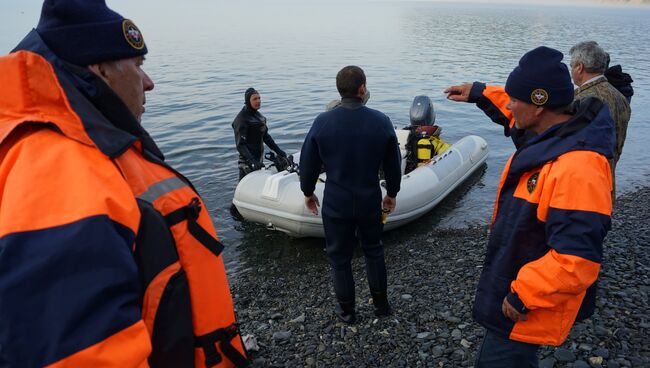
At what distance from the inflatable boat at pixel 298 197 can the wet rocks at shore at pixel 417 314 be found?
0.56 meters

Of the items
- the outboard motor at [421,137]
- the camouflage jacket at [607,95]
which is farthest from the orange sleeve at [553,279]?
the outboard motor at [421,137]

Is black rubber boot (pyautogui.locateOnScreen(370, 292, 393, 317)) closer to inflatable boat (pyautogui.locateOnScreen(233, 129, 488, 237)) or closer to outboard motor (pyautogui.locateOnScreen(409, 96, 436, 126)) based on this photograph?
inflatable boat (pyautogui.locateOnScreen(233, 129, 488, 237))

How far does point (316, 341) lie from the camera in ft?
12.8

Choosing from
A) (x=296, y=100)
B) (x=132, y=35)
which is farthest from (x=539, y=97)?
(x=296, y=100)

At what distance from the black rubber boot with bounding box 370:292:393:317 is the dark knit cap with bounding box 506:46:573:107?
244cm

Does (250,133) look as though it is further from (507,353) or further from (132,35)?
(132,35)

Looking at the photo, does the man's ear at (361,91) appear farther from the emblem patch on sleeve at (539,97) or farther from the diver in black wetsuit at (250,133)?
the diver in black wetsuit at (250,133)

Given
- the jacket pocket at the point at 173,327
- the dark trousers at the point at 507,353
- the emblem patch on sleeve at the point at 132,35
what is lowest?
the dark trousers at the point at 507,353

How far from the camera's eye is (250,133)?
7090 millimetres

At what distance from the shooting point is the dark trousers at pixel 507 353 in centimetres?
228

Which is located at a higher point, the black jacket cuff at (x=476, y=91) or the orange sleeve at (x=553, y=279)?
the black jacket cuff at (x=476, y=91)

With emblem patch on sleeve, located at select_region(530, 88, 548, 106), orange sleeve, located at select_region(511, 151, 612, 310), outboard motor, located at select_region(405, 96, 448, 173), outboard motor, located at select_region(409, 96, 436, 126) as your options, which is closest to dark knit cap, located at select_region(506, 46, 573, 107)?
emblem patch on sleeve, located at select_region(530, 88, 548, 106)

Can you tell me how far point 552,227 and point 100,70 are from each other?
1.97 meters

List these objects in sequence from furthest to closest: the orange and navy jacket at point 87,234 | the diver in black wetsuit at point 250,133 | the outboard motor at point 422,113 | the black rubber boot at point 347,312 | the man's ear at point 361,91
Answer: the outboard motor at point 422,113 → the diver in black wetsuit at point 250,133 → the black rubber boot at point 347,312 → the man's ear at point 361,91 → the orange and navy jacket at point 87,234
